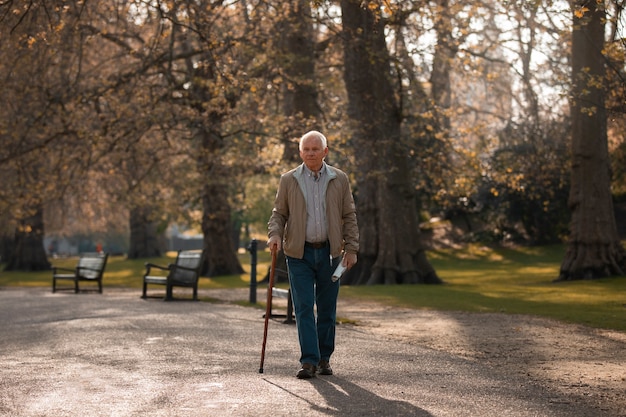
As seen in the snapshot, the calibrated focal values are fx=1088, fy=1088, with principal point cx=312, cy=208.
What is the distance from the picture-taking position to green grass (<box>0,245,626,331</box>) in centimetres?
1791

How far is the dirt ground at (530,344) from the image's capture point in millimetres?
8703

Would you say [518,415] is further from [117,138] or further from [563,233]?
[563,233]

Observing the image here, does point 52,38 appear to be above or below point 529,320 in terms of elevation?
above

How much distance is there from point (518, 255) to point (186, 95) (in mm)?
16805

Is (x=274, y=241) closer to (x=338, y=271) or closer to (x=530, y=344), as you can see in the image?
(x=338, y=271)

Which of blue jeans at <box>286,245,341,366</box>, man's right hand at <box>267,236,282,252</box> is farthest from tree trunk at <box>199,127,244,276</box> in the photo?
man's right hand at <box>267,236,282,252</box>

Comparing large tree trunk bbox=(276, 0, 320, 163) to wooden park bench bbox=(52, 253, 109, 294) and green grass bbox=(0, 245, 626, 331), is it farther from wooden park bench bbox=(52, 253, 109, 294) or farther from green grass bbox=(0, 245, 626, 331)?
wooden park bench bbox=(52, 253, 109, 294)

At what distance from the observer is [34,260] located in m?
49.1

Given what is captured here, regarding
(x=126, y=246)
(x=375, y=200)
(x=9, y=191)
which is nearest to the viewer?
(x=375, y=200)

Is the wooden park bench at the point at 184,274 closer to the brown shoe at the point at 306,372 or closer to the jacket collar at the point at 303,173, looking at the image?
the jacket collar at the point at 303,173

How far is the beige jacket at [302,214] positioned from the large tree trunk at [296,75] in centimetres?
1384

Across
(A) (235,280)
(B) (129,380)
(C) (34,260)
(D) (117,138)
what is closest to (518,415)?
(B) (129,380)

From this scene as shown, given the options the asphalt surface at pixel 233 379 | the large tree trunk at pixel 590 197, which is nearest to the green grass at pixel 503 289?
the large tree trunk at pixel 590 197

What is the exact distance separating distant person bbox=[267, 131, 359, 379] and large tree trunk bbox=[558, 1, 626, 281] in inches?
701
